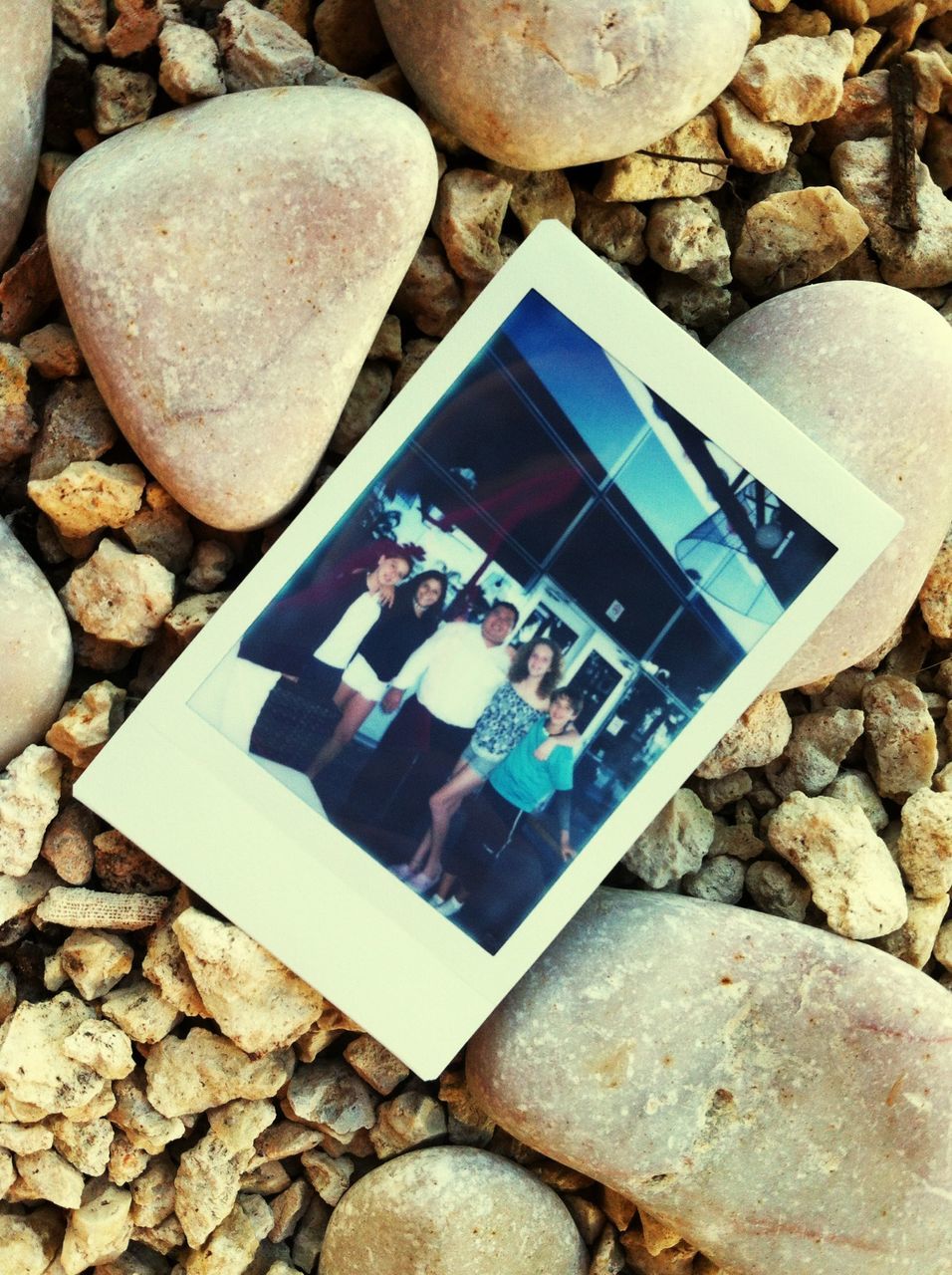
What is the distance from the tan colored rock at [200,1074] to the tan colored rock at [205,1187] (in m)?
0.04

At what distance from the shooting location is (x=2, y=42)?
0.77m

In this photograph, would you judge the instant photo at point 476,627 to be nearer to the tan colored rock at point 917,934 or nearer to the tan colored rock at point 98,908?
the tan colored rock at point 98,908

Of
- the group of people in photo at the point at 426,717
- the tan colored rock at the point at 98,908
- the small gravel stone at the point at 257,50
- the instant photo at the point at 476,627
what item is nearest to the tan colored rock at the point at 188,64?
the small gravel stone at the point at 257,50

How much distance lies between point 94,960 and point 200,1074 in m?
0.11

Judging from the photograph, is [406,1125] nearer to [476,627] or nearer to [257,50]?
[476,627]

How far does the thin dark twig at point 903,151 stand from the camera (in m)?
0.88

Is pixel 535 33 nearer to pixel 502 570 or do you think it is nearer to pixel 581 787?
pixel 502 570

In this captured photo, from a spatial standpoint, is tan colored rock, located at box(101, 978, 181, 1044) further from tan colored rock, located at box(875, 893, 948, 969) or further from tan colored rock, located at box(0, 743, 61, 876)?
tan colored rock, located at box(875, 893, 948, 969)

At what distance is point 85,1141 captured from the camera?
0.83 m

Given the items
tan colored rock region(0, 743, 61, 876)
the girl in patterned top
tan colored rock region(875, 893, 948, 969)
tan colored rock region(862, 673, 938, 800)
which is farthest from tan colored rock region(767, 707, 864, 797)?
tan colored rock region(0, 743, 61, 876)

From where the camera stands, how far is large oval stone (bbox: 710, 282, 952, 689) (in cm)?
82

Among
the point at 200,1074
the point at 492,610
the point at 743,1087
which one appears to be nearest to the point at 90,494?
the point at 492,610

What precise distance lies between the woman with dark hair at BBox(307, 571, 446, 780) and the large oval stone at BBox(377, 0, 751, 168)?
1.06 feet

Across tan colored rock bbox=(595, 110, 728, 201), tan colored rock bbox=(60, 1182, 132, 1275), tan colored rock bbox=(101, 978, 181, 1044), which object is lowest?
tan colored rock bbox=(60, 1182, 132, 1275)
